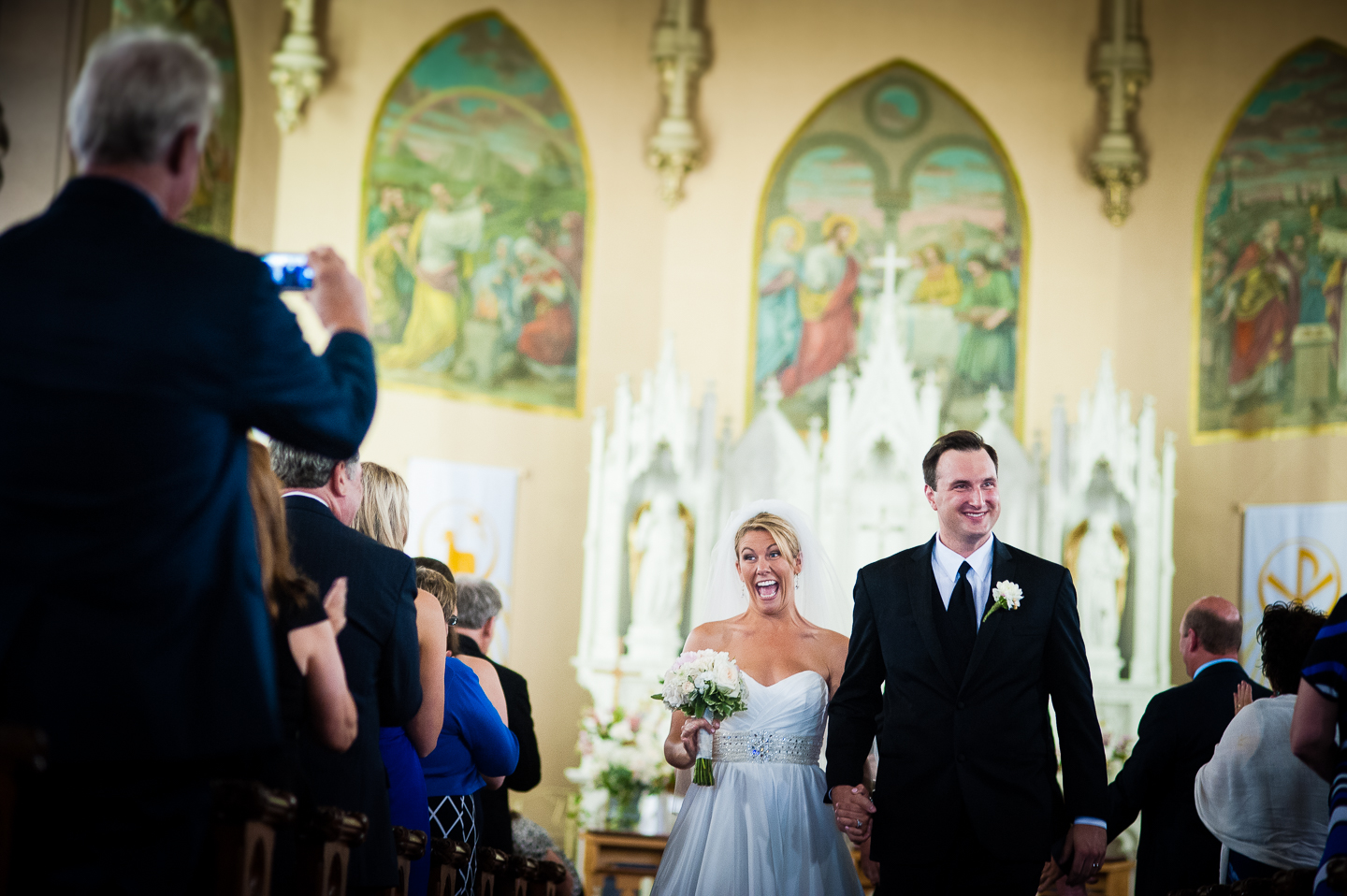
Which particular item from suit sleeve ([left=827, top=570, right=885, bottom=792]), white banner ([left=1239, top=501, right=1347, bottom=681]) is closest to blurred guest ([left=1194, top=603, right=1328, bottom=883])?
suit sleeve ([left=827, top=570, right=885, bottom=792])

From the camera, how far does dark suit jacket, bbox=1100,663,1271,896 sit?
15.2ft

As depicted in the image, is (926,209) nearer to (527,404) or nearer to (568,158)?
(568,158)

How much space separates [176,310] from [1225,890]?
301 cm

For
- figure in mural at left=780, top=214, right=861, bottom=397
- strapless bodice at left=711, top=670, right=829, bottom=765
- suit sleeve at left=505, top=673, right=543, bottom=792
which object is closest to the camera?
strapless bodice at left=711, top=670, right=829, bottom=765

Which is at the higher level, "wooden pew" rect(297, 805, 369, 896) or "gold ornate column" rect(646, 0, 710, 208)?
"gold ornate column" rect(646, 0, 710, 208)

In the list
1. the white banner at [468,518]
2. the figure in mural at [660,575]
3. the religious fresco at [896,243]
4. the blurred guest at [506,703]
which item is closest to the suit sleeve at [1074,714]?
the blurred guest at [506,703]

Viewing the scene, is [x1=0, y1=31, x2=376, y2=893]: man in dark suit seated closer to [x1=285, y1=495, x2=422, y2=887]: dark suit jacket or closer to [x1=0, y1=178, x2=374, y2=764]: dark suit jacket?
[x1=0, y1=178, x2=374, y2=764]: dark suit jacket

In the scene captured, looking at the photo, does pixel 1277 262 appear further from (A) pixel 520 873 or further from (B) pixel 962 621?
(A) pixel 520 873

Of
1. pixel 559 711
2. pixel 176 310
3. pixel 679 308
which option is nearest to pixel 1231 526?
pixel 679 308

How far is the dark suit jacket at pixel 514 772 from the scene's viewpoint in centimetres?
458

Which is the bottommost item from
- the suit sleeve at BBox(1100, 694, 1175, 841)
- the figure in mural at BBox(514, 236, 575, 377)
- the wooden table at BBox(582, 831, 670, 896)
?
the wooden table at BBox(582, 831, 670, 896)

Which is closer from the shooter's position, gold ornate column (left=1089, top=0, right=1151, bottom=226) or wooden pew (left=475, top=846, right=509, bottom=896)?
wooden pew (left=475, top=846, right=509, bottom=896)

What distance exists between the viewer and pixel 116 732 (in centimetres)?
176

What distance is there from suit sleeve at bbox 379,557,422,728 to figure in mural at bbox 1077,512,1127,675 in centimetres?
717
